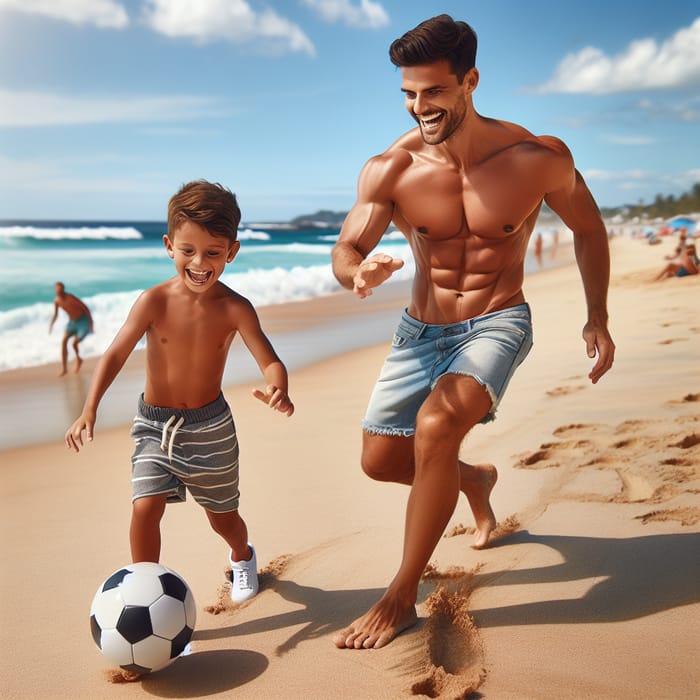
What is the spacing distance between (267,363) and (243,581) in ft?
2.99

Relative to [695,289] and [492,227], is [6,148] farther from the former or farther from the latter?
[492,227]

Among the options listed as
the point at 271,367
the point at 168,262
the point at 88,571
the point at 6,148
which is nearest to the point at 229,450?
the point at 271,367

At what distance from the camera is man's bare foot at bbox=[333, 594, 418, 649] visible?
9.62ft

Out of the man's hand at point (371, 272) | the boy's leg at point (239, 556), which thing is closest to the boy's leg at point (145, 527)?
the boy's leg at point (239, 556)

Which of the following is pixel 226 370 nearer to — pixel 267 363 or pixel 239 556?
pixel 239 556

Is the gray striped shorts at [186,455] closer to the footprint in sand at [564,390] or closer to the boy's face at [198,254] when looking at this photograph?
the boy's face at [198,254]

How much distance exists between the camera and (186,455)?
10.5 feet

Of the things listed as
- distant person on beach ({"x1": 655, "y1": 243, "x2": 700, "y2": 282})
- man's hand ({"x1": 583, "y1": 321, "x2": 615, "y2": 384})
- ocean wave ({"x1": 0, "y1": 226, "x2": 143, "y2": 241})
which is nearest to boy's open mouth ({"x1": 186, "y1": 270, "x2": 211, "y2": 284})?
man's hand ({"x1": 583, "y1": 321, "x2": 615, "y2": 384})

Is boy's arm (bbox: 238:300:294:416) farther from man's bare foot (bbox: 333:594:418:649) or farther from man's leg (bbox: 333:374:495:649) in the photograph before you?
man's bare foot (bbox: 333:594:418:649)

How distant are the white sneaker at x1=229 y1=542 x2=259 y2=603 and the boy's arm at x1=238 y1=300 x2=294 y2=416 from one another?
705mm

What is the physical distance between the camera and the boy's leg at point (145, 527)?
3111 mm

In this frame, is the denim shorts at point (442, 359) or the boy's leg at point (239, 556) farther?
the boy's leg at point (239, 556)

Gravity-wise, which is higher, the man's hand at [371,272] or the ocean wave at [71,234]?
the ocean wave at [71,234]

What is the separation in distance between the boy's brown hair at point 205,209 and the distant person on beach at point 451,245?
1.36 ft
